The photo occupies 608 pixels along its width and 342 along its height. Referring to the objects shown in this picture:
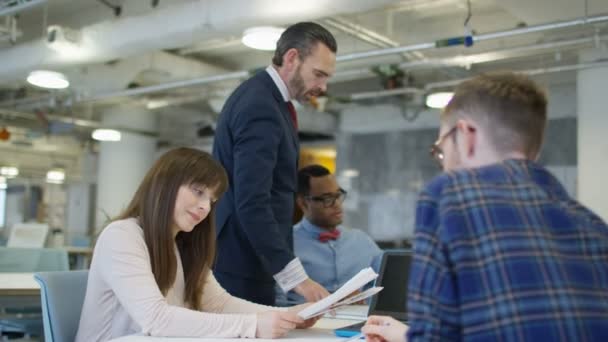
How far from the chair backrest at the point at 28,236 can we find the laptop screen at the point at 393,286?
6.06 meters

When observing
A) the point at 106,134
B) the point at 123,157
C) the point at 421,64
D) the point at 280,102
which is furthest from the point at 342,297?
the point at 123,157

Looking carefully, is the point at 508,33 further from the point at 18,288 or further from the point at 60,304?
the point at 60,304

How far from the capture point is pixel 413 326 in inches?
36.2

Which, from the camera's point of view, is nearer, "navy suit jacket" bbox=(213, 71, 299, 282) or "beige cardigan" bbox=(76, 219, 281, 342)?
"beige cardigan" bbox=(76, 219, 281, 342)

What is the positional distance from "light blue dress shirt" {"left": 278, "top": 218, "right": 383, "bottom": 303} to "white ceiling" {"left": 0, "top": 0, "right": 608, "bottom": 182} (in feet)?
7.35

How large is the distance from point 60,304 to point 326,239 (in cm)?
139

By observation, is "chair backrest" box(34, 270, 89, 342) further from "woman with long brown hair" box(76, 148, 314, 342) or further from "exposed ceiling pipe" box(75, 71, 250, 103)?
"exposed ceiling pipe" box(75, 71, 250, 103)

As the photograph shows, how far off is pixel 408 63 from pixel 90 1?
11.9 feet

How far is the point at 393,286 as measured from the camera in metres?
1.93

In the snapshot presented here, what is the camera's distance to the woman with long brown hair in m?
1.59

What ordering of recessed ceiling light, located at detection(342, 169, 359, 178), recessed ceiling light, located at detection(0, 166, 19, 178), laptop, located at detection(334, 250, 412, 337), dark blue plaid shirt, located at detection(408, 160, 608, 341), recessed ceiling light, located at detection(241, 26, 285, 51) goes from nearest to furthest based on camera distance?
dark blue plaid shirt, located at detection(408, 160, 608, 341)
laptop, located at detection(334, 250, 412, 337)
recessed ceiling light, located at detection(241, 26, 285, 51)
recessed ceiling light, located at detection(342, 169, 359, 178)
recessed ceiling light, located at detection(0, 166, 19, 178)

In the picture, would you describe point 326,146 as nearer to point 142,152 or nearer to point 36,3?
point 142,152

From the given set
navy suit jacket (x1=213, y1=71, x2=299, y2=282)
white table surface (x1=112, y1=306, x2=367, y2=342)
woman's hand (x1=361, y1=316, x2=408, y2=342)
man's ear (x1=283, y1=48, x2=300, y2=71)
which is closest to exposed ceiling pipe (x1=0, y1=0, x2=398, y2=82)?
man's ear (x1=283, y1=48, x2=300, y2=71)

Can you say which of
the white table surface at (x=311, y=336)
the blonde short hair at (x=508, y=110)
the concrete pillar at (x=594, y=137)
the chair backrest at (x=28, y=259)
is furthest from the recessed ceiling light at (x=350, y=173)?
the blonde short hair at (x=508, y=110)
